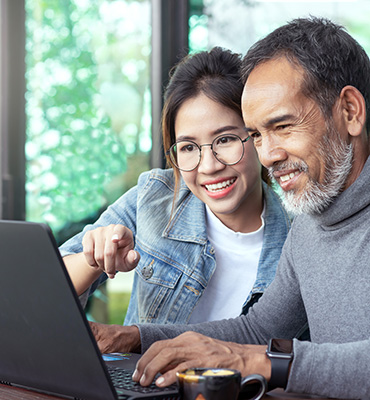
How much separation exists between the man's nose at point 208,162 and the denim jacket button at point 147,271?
334 millimetres

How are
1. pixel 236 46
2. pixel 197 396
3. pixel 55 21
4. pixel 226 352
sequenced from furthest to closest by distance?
pixel 236 46 → pixel 55 21 → pixel 226 352 → pixel 197 396

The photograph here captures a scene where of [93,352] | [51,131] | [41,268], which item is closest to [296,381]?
[93,352]

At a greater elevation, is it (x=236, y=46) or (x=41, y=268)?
(x=236, y=46)

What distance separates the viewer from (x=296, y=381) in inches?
41.3

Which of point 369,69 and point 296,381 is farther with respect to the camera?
point 369,69

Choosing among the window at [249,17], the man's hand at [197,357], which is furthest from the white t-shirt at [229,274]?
the window at [249,17]

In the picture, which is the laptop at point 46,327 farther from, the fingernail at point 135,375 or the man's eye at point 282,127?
the man's eye at point 282,127

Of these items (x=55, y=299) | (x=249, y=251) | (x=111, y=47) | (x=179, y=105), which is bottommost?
(x=249, y=251)

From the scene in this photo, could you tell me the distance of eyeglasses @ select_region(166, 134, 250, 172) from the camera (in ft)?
6.12

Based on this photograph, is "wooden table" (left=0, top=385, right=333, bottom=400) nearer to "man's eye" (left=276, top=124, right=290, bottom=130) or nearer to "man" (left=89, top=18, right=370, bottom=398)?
"man" (left=89, top=18, right=370, bottom=398)

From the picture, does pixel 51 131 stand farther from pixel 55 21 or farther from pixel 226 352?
pixel 226 352

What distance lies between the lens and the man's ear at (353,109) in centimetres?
145

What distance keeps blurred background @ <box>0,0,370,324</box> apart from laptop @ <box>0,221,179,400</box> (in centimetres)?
219

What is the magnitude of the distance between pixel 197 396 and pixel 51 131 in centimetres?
255
